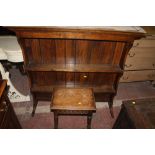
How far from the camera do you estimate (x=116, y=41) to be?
2080mm

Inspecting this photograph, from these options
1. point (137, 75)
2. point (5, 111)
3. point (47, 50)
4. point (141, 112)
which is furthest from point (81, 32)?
point (137, 75)

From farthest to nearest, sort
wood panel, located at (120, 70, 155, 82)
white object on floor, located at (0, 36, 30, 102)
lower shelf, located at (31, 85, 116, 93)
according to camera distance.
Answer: wood panel, located at (120, 70, 155, 82)
lower shelf, located at (31, 85, 116, 93)
white object on floor, located at (0, 36, 30, 102)

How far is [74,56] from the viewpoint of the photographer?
222 centimetres

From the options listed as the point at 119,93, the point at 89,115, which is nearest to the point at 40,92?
the point at 89,115

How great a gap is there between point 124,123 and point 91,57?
3.30 ft

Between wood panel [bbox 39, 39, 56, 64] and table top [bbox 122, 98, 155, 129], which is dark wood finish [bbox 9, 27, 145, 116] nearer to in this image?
wood panel [bbox 39, 39, 56, 64]

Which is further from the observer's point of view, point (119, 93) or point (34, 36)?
point (119, 93)

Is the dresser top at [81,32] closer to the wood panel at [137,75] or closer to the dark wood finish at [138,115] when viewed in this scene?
the dark wood finish at [138,115]

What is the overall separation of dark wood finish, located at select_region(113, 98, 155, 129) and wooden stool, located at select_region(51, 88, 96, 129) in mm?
479

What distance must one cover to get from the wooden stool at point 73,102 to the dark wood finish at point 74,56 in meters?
0.26

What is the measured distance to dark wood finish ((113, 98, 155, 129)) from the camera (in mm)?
1444

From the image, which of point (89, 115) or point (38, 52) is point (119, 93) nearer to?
point (89, 115)

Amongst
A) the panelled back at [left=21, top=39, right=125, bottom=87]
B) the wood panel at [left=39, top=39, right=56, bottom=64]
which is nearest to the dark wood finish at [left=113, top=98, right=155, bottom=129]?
the panelled back at [left=21, top=39, right=125, bottom=87]

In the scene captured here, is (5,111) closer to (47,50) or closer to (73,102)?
(73,102)
